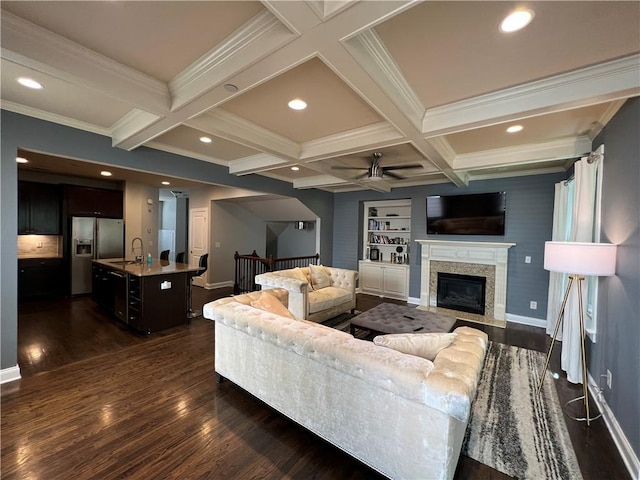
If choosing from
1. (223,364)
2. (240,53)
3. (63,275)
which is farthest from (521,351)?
(63,275)

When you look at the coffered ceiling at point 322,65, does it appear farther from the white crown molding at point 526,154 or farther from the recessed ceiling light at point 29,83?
the white crown molding at point 526,154

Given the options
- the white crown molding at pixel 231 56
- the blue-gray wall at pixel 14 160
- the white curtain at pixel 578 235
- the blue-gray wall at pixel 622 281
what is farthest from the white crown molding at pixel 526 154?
the blue-gray wall at pixel 14 160

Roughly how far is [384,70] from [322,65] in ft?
1.45

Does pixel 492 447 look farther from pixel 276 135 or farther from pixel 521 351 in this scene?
pixel 276 135

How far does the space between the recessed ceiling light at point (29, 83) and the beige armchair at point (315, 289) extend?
10.7 ft

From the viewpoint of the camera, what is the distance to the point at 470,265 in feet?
17.6

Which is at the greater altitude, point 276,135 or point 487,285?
point 276,135

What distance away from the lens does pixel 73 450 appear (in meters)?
1.88

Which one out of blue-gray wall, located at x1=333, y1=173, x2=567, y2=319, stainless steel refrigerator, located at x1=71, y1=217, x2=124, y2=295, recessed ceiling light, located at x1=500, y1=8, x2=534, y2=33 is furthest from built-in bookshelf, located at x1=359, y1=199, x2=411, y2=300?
stainless steel refrigerator, located at x1=71, y1=217, x2=124, y2=295

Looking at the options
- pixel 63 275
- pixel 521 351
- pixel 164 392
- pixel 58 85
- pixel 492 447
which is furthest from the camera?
pixel 63 275

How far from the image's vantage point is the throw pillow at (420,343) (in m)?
1.82

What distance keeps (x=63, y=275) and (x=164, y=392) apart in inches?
207

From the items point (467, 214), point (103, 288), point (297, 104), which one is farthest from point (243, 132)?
point (467, 214)

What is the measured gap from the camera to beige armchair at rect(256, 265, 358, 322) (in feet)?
13.6
